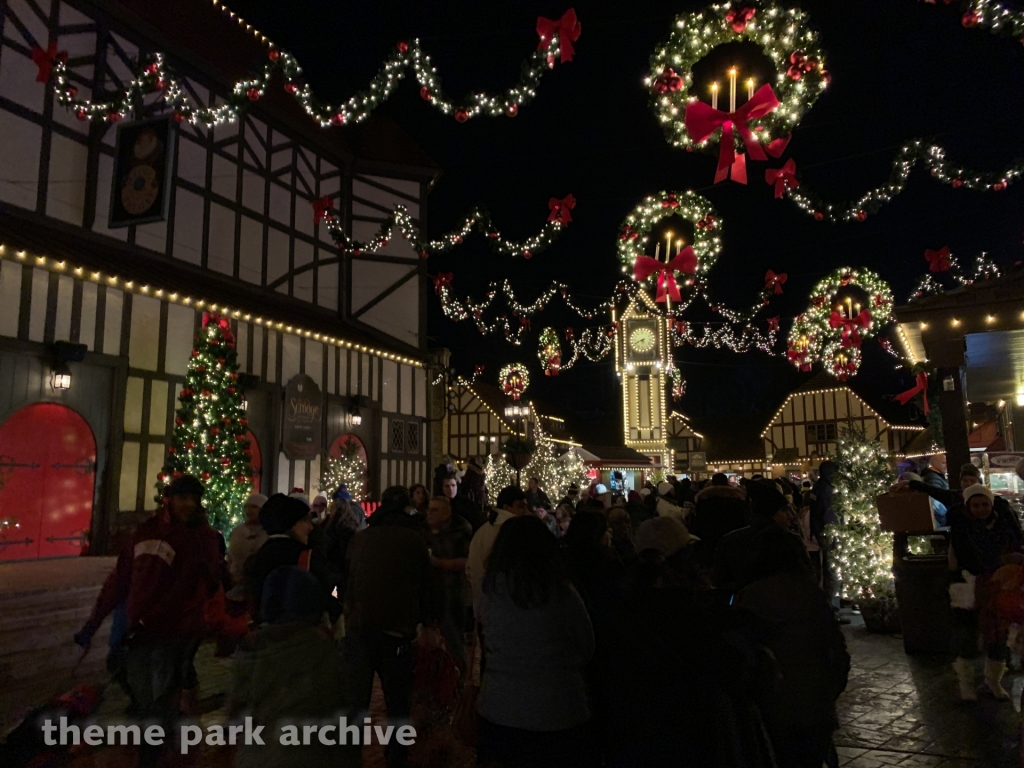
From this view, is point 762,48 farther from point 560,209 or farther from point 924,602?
point 924,602

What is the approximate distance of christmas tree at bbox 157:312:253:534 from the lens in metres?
11.6

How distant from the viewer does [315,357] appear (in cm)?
1673

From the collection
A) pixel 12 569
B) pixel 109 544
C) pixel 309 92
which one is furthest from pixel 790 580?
pixel 109 544

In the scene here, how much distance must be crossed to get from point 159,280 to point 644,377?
4241cm

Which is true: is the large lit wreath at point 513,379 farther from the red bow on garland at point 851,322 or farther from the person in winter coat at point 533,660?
the person in winter coat at point 533,660

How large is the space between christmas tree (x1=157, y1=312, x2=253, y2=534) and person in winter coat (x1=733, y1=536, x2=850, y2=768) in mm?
10037

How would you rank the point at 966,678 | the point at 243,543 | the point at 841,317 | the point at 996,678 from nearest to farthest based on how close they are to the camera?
1. the point at 966,678
2. the point at 996,678
3. the point at 243,543
4. the point at 841,317

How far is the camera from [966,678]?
572 centimetres

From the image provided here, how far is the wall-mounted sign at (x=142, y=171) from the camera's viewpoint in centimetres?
1170

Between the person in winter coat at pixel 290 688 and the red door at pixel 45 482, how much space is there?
10075mm

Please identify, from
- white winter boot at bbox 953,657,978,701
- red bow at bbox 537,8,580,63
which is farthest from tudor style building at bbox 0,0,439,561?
white winter boot at bbox 953,657,978,701

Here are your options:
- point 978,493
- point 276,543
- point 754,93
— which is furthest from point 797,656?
point 754,93

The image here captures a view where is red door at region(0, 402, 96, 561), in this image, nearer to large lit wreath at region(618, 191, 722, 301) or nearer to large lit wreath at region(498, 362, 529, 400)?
large lit wreath at region(618, 191, 722, 301)

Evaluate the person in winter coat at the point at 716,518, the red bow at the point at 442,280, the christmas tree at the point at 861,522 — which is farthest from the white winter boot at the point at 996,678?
the red bow at the point at 442,280
